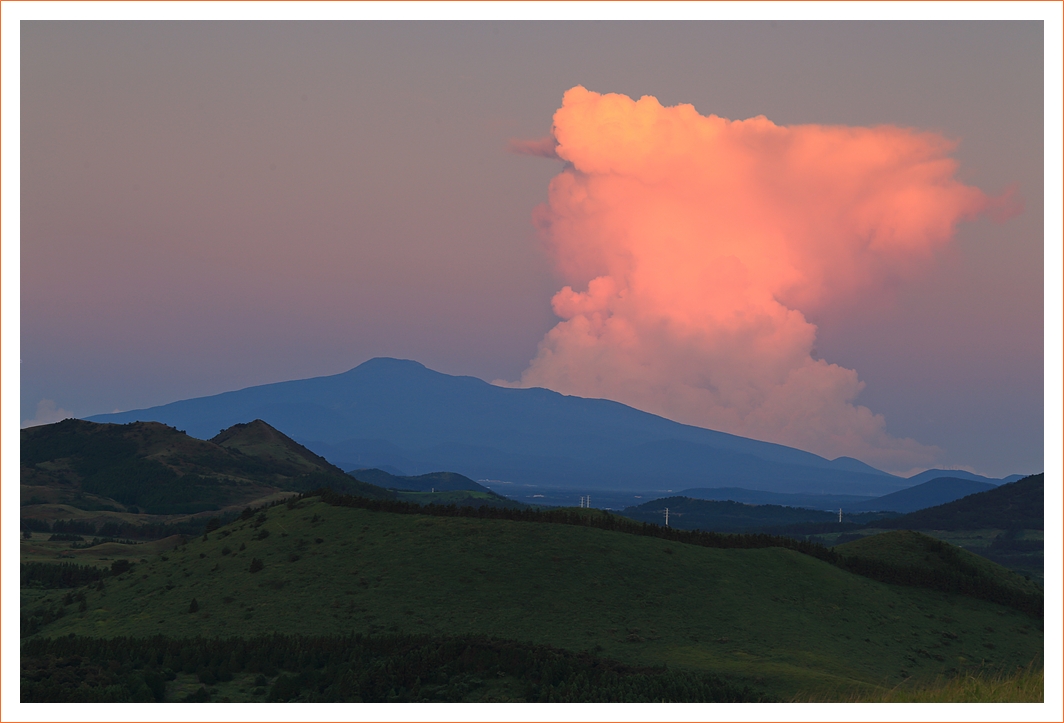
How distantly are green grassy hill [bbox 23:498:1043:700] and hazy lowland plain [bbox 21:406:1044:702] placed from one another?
21cm

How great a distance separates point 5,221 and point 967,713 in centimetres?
3357

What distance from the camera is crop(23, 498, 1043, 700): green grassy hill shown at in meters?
47.8

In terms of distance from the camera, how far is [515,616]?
164 ft

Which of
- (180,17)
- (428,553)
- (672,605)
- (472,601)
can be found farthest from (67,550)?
(180,17)

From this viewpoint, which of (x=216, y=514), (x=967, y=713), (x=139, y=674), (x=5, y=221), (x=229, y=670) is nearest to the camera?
(x=967, y=713)

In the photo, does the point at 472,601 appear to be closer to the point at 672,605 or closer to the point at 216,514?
the point at 672,605

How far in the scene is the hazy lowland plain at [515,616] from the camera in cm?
3669

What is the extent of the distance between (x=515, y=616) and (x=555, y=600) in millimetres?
3640

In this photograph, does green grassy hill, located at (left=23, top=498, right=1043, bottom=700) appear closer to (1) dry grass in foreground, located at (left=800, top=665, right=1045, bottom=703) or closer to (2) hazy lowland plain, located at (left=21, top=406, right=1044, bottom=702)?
(2) hazy lowland plain, located at (left=21, top=406, right=1044, bottom=702)

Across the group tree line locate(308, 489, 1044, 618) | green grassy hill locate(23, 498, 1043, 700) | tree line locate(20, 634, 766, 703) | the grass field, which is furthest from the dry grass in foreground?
tree line locate(308, 489, 1044, 618)

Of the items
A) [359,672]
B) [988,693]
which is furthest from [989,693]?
[359,672]

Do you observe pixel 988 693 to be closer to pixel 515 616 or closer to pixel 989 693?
pixel 989 693

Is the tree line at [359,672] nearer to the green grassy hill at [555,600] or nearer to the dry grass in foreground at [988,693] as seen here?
the green grassy hill at [555,600]

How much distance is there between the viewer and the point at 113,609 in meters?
56.8
